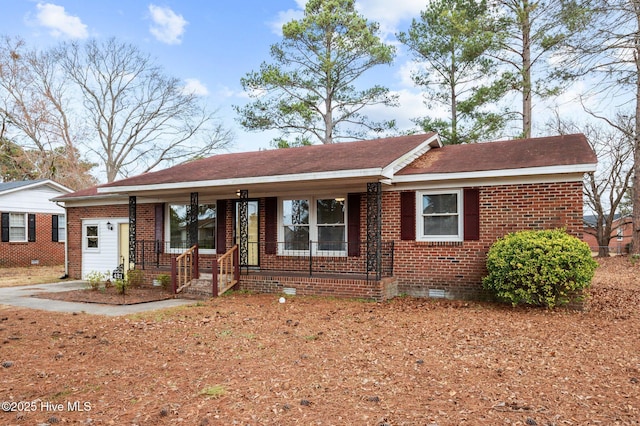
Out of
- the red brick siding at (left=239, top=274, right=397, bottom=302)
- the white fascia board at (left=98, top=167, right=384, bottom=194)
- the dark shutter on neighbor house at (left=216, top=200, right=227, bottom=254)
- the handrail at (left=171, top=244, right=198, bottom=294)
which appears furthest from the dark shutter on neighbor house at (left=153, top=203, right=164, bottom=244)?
the red brick siding at (left=239, top=274, right=397, bottom=302)

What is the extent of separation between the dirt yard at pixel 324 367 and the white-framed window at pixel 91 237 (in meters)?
7.38

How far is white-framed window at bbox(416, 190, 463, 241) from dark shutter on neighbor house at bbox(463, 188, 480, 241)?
15 centimetres

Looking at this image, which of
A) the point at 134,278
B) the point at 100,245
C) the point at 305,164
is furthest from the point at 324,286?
the point at 100,245

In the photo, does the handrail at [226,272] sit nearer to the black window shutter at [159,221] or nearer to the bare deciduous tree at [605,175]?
the black window shutter at [159,221]

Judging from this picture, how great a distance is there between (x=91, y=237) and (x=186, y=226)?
4.23 m

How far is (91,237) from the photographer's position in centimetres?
1575

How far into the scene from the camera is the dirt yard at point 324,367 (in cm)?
400

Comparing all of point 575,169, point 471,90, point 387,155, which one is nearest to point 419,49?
point 471,90

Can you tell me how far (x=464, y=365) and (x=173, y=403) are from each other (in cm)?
323

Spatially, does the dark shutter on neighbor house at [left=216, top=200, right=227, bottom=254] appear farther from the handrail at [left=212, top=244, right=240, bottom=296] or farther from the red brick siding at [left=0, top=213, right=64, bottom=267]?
the red brick siding at [left=0, top=213, right=64, bottom=267]

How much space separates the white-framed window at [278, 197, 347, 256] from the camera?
458 inches

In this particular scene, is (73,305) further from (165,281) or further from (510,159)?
(510,159)

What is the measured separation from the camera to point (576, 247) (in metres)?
8.25

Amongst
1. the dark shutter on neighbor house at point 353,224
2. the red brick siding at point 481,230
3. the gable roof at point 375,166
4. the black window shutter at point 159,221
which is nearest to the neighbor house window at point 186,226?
the black window shutter at point 159,221
